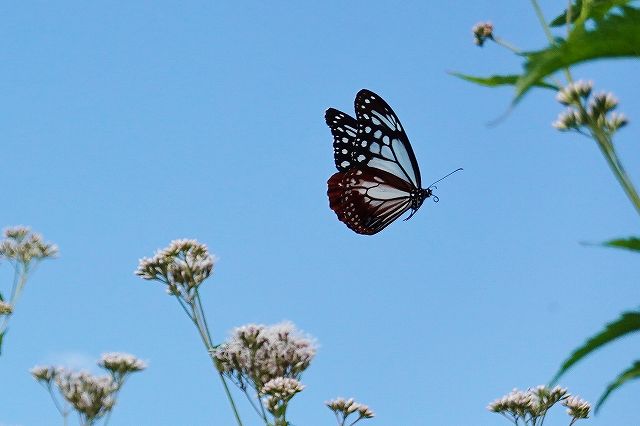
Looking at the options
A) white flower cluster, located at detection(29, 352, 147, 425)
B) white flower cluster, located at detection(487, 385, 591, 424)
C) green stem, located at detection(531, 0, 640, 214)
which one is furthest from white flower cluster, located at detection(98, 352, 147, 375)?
green stem, located at detection(531, 0, 640, 214)

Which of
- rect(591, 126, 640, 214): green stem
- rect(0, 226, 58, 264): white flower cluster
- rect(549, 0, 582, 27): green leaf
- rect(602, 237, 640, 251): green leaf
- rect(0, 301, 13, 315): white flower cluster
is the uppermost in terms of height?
rect(0, 226, 58, 264): white flower cluster

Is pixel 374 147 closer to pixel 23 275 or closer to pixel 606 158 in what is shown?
pixel 23 275

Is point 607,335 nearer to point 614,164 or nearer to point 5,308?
point 614,164

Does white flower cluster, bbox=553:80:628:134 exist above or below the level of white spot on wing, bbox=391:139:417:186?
below

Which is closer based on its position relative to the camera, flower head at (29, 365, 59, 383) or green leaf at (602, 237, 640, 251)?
green leaf at (602, 237, 640, 251)

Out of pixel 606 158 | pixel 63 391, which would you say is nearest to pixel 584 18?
pixel 606 158

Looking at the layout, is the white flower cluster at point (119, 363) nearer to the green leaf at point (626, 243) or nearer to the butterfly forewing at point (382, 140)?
the butterfly forewing at point (382, 140)

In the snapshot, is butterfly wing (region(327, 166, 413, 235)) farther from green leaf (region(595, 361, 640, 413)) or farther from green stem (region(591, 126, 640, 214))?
green leaf (region(595, 361, 640, 413))
